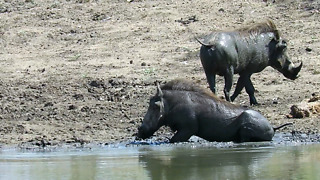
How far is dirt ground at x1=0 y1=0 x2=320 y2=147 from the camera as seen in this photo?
13.9 meters

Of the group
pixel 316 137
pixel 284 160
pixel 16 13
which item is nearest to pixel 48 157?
pixel 284 160

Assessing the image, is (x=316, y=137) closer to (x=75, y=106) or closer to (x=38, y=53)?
(x=75, y=106)

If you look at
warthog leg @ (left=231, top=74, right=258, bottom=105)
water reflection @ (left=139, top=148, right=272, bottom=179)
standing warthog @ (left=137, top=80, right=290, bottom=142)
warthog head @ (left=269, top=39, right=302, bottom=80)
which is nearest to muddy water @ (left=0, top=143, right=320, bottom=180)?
water reflection @ (left=139, top=148, right=272, bottom=179)

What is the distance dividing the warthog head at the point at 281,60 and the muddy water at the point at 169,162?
3.72 metres

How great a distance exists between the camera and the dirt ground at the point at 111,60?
1386 centimetres

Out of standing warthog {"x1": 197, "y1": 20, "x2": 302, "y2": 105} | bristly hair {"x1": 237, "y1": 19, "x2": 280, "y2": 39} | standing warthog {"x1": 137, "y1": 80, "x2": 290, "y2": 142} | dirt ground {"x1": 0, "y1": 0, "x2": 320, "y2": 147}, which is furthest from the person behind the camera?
bristly hair {"x1": 237, "y1": 19, "x2": 280, "y2": 39}

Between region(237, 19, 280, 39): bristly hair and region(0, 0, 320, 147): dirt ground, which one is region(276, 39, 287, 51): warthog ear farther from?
region(0, 0, 320, 147): dirt ground

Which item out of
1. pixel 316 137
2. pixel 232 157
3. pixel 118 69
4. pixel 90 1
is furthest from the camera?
pixel 90 1

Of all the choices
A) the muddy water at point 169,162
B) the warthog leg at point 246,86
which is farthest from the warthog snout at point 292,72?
the muddy water at point 169,162

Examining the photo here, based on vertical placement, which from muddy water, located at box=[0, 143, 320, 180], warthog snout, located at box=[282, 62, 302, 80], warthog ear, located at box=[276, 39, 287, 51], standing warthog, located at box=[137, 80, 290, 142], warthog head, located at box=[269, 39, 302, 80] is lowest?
muddy water, located at box=[0, 143, 320, 180]

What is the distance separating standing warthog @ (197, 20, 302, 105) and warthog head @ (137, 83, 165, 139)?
217 cm

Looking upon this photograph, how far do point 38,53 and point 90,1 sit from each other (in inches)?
139

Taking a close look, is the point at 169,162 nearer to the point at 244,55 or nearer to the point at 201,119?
the point at 201,119

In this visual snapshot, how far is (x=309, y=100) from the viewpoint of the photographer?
14.1 meters
